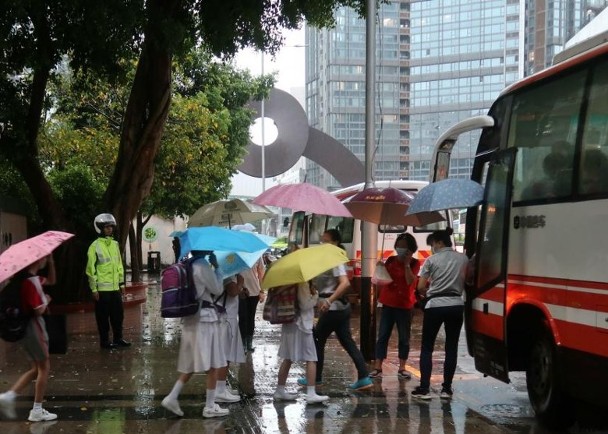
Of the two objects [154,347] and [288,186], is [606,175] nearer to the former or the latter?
[288,186]

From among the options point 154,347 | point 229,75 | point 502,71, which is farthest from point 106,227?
point 502,71

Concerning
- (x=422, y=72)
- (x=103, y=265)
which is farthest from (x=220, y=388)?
(x=422, y=72)

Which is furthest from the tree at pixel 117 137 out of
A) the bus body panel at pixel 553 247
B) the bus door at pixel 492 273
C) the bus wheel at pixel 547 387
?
the bus wheel at pixel 547 387

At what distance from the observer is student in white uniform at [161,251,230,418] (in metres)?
6.73

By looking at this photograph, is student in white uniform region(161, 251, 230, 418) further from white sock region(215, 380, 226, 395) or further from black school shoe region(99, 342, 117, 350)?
black school shoe region(99, 342, 117, 350)

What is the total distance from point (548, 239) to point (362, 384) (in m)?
2.79

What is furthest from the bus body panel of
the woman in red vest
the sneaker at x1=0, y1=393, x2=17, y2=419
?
the sneaker at x1=0, y1=393, x2=17, y2=419

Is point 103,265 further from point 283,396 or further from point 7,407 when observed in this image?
point 283,396

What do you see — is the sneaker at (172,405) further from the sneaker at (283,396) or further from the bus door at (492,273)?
the bus door at (492,273)

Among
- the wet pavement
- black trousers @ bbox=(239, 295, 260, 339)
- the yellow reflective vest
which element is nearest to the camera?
the wet pavement

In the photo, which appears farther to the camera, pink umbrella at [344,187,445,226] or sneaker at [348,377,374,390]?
pink umbrella at [344,187,445,226]

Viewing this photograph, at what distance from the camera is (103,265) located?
1077cm

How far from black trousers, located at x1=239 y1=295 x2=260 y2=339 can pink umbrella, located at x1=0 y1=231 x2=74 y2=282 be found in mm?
3846

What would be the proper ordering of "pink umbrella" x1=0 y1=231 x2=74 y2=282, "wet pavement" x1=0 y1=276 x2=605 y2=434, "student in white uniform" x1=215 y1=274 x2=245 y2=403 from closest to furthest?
"pink umbrella" x1=0 y1=231 x2=74 y2=282 < "wet pavement" x1=0 y1=276 x2=605 y2=434 < "student in white uniform" x1=215 y1=274 x2=245 y2=403
